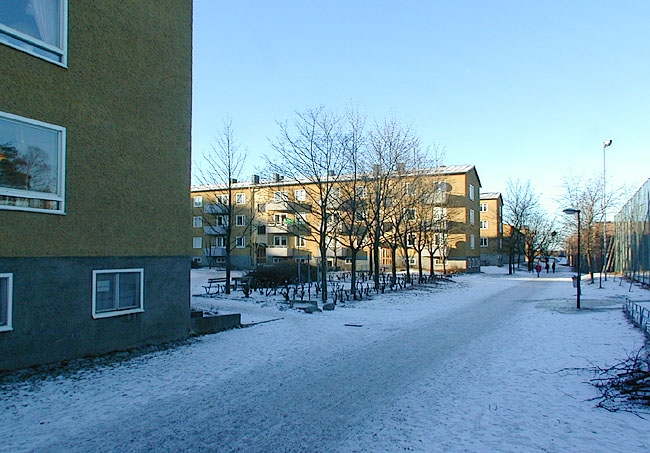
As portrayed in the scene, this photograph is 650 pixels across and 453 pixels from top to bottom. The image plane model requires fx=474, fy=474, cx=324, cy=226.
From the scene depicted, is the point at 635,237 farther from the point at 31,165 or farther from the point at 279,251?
the point at 31,165

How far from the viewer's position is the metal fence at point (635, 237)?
26.9 meters

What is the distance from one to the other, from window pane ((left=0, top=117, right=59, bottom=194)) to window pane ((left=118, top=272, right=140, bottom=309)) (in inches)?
93.1

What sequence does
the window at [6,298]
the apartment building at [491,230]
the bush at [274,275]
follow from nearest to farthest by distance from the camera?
the window at [6,298] → the bush at [274,275] → the apartment building at [491,230]

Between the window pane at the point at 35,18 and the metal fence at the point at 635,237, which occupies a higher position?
the window pane at the point at 35,18

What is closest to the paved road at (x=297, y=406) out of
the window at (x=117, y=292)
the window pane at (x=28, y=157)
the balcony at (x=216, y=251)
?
the window at (x=117, y=292)

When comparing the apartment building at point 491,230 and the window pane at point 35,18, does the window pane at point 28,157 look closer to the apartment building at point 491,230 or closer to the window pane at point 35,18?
the window pane at point 35,18

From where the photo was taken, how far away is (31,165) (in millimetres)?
8391

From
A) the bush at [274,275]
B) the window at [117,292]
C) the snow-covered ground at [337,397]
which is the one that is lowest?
the snow-covered ground at [337,397]

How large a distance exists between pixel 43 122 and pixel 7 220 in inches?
73.1

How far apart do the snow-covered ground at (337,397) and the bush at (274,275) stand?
1256 centimetres

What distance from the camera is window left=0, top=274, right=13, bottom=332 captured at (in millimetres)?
7828

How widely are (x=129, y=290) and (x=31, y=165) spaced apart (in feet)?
10.4

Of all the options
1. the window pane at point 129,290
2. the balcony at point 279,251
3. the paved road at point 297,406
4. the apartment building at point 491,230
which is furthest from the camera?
the apartment building at point 491,230

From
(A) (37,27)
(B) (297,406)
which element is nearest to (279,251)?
(A) (37,27)
